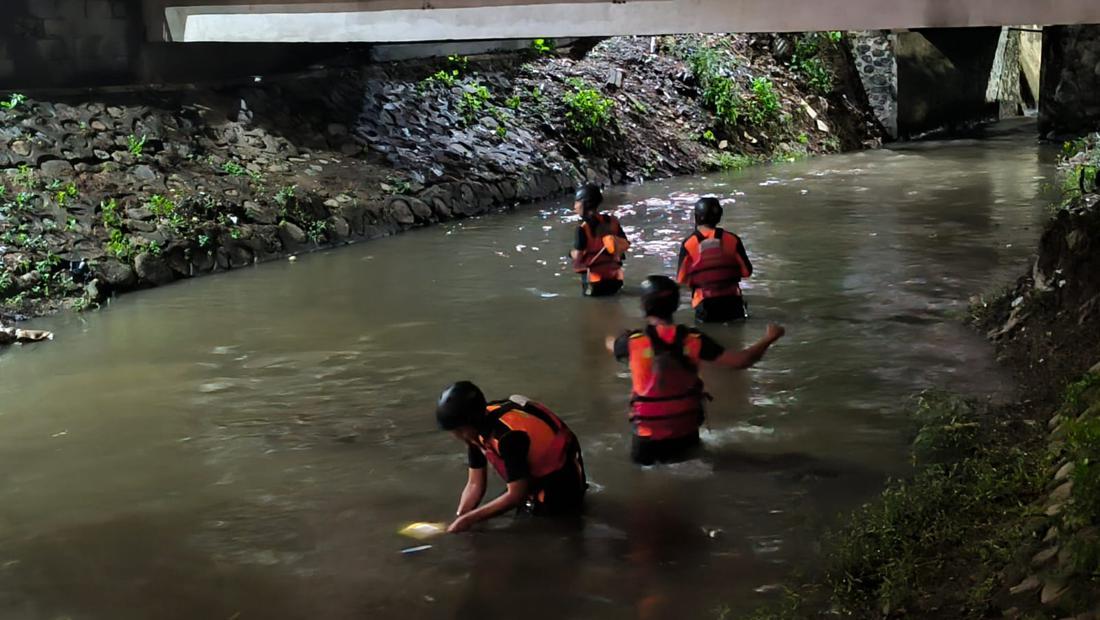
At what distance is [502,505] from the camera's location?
6418 mm

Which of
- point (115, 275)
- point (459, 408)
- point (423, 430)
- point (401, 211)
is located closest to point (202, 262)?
point (115, 275)

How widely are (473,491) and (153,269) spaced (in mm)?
9728

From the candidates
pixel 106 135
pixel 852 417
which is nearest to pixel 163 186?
pixel 106 135

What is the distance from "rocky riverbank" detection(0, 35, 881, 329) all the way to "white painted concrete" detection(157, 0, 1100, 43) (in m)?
2.02

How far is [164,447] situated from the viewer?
28.6 ft

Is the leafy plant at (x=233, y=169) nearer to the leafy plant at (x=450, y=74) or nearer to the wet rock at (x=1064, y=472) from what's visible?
the leafy plant at (x=450, y=74)

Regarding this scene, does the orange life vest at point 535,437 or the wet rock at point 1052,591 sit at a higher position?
the orange life vest at point 535,437

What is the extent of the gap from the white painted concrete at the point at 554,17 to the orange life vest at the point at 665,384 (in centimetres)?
636

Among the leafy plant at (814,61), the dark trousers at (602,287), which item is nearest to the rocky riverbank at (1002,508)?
the dark trousers at (602,287)

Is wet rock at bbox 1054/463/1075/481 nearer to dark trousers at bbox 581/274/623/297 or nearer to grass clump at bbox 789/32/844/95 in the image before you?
dark trousers at bbox 581/274/623/297

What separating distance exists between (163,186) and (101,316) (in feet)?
13.0

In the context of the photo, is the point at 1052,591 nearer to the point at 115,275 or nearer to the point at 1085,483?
the point at 1085,483

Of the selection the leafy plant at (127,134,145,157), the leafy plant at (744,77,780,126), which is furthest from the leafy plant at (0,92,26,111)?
the leafy plant at (744,77,780,126)

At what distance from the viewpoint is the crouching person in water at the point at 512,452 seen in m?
6.30
